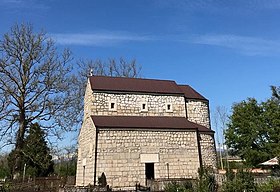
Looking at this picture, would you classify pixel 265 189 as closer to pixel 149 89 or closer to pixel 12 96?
pixel 149 89

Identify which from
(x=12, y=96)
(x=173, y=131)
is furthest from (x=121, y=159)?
(x=12, y=96)

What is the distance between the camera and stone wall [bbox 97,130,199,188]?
72.8ft

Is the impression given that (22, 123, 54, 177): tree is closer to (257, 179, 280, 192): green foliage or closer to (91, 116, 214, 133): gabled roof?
(91, 116, 214, 133): gabled roof

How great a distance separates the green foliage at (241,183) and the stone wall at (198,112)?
14621mm

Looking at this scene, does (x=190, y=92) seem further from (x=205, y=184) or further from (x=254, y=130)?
(x=205, y=184)

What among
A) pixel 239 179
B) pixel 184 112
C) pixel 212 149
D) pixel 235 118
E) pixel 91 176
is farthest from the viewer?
pixel 235 118

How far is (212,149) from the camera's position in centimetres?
2664

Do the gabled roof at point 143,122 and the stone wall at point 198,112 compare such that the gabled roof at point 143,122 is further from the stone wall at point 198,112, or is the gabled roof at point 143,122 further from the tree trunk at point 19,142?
the tree trunk at point 19,142

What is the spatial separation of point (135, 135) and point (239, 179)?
37.0ft

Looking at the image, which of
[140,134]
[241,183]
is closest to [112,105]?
[140,134]

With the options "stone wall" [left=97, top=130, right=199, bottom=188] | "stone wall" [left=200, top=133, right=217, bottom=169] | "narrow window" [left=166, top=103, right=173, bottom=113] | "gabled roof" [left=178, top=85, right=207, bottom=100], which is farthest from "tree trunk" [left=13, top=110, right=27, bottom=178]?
"stone wall" [left=200, top=133, right=217, bottom=169]

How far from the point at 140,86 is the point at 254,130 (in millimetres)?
14044

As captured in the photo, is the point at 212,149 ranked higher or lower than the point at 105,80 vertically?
lower

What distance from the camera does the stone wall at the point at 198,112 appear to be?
2909 cm
